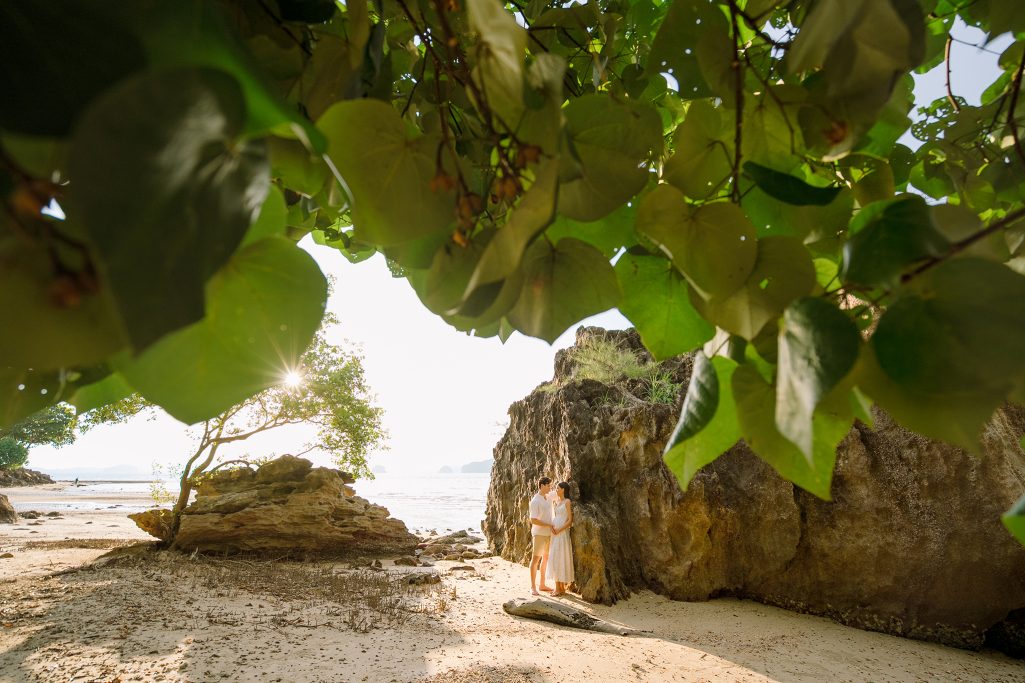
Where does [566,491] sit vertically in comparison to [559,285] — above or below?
below

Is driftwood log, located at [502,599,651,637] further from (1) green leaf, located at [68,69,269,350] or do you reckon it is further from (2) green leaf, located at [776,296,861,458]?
(1) green leaf, located at [68,69,269,350]

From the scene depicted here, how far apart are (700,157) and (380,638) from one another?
3.57 metres

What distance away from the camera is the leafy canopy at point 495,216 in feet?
0.44

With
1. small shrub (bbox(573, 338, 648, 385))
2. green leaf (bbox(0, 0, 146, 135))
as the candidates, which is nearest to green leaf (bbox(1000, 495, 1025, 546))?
green leaf (bbox(0, 0, 146, 135))

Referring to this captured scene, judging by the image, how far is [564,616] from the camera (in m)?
3.69

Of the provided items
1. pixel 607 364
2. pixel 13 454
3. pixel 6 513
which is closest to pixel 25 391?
pixel 607 364

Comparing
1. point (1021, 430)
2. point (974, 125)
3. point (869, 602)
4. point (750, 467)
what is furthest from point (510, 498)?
point (974, 125)

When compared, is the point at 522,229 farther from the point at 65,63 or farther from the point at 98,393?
the point at 98,393

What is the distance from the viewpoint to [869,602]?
13.0ft

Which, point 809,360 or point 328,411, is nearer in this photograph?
point 809,360

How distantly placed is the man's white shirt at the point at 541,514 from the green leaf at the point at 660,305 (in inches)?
178

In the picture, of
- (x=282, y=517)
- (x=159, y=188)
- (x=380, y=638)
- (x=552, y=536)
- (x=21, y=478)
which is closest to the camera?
(x=159, y=188)

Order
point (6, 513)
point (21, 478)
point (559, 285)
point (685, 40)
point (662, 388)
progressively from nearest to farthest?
point (559, 285), point (685, 40), point (662, 388), point (6, 513), point (21, 478)

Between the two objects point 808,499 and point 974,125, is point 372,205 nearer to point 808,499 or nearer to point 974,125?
point 974,125
